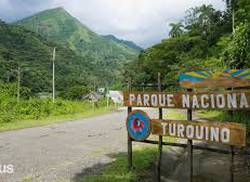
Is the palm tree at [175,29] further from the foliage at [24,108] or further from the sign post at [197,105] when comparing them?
the sign post at [197,105]

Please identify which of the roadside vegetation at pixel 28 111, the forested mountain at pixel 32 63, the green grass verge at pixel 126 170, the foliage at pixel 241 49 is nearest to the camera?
the green grass verge at pixel 126 170

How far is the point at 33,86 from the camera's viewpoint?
59.6 meters

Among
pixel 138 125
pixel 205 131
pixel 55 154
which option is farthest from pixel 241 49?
pixel 55 154

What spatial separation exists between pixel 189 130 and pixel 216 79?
38.0 inches

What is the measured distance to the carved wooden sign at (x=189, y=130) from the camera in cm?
449

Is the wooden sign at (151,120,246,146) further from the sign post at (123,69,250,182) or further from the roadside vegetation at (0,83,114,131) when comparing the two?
the roadside vegetation at (0,83,114,131)

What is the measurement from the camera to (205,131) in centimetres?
480

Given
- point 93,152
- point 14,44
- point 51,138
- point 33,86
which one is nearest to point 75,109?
point 51,138

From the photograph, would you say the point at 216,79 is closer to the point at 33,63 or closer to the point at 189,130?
the point at 189,130

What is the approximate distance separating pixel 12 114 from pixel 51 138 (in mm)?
9242

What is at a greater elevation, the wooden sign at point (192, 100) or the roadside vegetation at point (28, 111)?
the wooden sign at point (192, 100)

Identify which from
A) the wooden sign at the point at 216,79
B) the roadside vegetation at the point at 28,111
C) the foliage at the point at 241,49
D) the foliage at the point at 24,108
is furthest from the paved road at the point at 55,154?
the foliage at the point at 24,108

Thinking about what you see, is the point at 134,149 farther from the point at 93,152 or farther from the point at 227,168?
the point at 227,168

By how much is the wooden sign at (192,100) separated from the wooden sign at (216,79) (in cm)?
27
